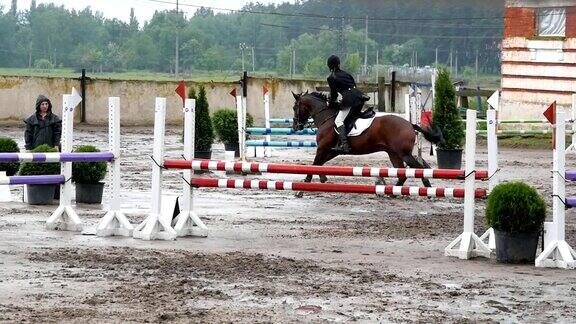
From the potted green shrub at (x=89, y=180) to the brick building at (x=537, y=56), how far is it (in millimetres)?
20482

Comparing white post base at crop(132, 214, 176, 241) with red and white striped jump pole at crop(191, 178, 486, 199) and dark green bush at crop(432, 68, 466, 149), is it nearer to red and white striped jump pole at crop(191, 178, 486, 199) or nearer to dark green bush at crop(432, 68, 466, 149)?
red and white striped jump pole at crop(191, 178, 486, 199)

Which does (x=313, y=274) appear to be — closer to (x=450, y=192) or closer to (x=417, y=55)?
(x=450, y=192)

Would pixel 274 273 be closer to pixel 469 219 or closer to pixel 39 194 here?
pixel 469 219

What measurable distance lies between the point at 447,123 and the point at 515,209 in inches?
488

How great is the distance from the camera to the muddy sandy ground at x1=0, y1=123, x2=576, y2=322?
869cm

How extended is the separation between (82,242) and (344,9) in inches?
1783

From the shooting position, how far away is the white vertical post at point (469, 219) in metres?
12.0

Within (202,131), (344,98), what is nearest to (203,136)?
(202,131)

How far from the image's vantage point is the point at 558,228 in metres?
11.5

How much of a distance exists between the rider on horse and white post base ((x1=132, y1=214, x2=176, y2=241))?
6.52 metres

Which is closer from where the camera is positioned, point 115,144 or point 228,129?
point 115,144

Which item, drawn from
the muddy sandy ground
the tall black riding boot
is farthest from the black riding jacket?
the muddy sandy ground

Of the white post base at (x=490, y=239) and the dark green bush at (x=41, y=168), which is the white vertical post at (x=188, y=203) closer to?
the white post base at (x=490, y=239)

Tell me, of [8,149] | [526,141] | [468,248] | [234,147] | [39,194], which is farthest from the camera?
[526,141]
